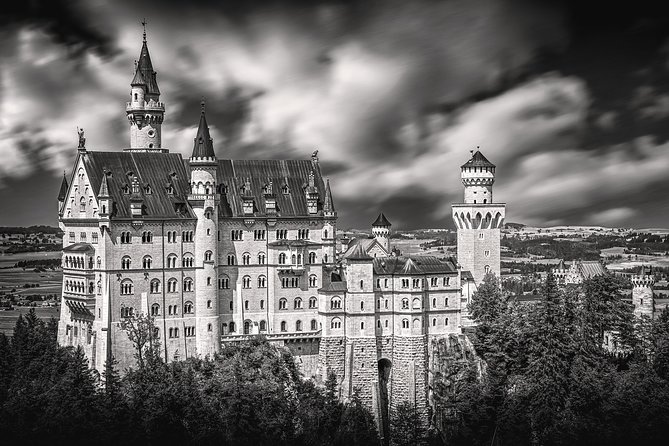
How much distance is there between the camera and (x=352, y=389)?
89.4 meters

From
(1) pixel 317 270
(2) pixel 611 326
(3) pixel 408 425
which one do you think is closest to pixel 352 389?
(3) pixel 408 425

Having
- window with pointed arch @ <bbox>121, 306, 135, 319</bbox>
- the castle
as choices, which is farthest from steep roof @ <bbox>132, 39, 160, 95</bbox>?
window with pointed arch @ <bbox>121, 306, 135, 319</bbox>

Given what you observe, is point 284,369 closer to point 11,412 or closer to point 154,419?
point 154,419

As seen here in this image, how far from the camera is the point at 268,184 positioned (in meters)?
97.2

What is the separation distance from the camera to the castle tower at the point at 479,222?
346 feet

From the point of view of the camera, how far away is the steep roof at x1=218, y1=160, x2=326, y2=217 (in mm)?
95438

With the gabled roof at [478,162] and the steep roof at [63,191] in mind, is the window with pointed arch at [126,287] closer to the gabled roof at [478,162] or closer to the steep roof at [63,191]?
the steep roof at [63,191]

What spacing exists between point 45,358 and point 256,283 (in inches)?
803

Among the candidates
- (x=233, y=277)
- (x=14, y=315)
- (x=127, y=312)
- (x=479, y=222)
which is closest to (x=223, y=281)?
(x=233, y=277)

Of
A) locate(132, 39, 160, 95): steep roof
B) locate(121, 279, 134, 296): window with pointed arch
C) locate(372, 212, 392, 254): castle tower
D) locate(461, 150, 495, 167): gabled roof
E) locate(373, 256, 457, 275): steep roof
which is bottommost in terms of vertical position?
locate(121, 279, 134, 296): window with pointed arch

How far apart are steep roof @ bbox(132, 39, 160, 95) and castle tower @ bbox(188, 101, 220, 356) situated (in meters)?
11.2

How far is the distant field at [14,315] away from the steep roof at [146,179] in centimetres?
3637

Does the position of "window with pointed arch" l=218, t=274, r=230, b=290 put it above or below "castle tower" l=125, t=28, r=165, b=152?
below

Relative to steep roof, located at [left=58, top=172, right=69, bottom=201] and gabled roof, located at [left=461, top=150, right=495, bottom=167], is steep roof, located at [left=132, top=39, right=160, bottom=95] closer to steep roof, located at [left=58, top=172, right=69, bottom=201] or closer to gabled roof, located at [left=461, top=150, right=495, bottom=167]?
steep roof, located at [left=58, top=172, right=69, bottom=201]
